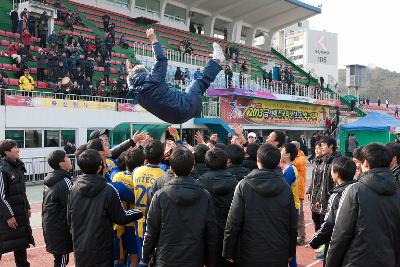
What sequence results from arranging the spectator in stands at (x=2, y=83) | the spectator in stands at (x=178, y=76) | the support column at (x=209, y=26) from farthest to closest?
the support column at (x=209, y=26)
the spectator in stands at (x=178, y=76)
the spectator in stands at (x=2, y=83)

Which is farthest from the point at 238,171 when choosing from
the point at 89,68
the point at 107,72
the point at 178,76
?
the point at 178,76

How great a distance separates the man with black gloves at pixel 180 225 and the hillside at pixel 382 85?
276ft

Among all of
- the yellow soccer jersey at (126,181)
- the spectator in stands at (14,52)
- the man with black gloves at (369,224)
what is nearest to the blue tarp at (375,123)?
the spectator in stands at (14,52)

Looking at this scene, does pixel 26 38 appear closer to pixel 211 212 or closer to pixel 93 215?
pixel 93 215

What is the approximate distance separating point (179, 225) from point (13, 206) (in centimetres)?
259

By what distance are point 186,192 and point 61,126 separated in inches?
508

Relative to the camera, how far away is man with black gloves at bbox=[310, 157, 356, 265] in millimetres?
3670

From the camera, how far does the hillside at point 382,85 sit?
3361 inches

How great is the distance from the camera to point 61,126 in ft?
50.4

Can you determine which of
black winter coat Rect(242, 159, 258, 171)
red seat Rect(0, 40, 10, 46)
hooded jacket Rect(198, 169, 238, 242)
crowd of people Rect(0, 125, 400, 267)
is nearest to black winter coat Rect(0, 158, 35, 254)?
crowd of people Rect(0, 125, 400, 267)

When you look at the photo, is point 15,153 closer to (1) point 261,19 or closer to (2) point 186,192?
(2) point 186,192

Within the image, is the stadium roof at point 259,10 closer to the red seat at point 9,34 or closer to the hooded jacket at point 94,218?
the red seat at point 9,34

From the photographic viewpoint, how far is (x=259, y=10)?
35688 millimetres

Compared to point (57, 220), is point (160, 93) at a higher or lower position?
higher
